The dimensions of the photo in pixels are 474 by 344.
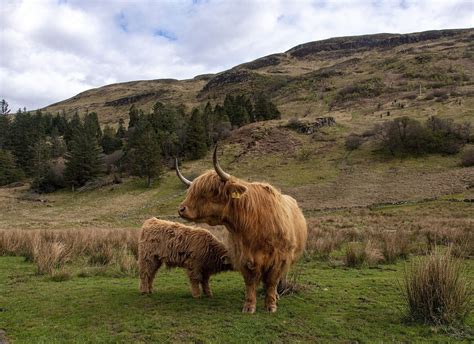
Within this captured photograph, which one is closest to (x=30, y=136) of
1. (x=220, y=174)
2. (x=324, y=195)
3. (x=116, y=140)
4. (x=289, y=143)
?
(x=116, y=140)

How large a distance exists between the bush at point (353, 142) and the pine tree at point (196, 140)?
19.7 m

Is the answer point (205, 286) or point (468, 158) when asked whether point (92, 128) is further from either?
point (205, 286)

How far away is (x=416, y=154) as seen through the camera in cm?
4722

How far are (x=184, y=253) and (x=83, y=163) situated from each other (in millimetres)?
52479

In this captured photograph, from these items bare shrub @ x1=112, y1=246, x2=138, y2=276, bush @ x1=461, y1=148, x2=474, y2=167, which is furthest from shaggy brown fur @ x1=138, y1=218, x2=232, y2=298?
bush @ x1=461, y1=148, x2=474, y2=167

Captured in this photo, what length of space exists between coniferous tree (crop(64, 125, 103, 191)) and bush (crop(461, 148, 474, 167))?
149ft

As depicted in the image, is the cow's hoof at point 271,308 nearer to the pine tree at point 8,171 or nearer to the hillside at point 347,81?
the pine tree at point 8,171

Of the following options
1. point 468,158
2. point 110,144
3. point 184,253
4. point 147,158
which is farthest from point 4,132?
point 184,253

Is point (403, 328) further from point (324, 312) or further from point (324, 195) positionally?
point (324, 195)

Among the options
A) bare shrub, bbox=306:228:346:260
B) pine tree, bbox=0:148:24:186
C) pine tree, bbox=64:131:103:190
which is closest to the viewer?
bare shrub, bbox=306:228:346:260

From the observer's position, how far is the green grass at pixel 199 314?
4969 mm

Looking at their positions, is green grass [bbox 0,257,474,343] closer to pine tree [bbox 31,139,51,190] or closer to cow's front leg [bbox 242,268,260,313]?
cow's front leg [bbox 242,268,260,313]

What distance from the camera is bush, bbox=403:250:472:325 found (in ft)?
17.0

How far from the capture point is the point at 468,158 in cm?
4059
